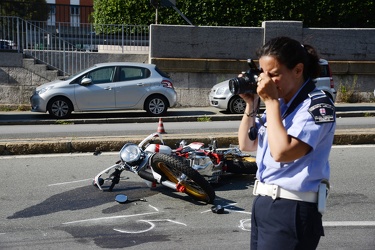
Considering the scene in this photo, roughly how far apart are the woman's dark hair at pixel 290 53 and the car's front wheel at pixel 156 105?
41.6 feet

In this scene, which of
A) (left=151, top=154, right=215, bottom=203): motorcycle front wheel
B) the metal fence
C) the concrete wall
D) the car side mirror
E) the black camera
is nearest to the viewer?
the black camera

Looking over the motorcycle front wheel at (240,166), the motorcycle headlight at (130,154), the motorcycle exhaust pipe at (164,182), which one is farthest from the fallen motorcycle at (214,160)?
the motorcycle headlight at (130,154)

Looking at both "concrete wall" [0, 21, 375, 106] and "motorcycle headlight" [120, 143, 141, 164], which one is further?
"concrete wall" [0, 21, 375, 106]

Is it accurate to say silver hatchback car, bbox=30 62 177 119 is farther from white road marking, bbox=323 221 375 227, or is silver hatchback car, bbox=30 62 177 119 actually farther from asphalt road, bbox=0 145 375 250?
white road marking, bbox=323 221 375 227

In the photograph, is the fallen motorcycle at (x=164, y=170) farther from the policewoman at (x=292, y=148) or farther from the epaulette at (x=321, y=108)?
the epaulette at (x=321, y=108)

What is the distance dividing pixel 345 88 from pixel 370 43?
6.15ft

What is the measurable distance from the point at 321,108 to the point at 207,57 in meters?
16.1

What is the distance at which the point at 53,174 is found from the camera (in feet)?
24.5

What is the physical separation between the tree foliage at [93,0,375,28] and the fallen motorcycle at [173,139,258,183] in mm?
14574

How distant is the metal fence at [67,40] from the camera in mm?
18438

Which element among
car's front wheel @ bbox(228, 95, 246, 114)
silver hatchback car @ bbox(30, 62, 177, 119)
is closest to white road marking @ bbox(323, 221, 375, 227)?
silver hatchback car @ bbox(30, 62, 177, 119)

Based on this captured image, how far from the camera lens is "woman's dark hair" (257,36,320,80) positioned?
2.77 metres

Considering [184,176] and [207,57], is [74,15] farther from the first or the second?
[184,176]

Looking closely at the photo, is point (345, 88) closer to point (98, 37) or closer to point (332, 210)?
point (98, 37)
